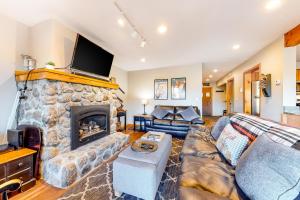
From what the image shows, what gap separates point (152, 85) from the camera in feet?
18.0

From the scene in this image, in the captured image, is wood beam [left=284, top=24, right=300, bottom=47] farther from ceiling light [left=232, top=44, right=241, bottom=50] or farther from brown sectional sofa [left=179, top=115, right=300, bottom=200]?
brown sectional sofa [left=179, top=115, right=300, bottom=200]

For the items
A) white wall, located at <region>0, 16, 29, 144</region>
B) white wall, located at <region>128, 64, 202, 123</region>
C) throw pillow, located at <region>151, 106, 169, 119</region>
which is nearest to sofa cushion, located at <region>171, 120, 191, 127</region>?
throw pillow, located at <region>151, 106, 169, 119</region>

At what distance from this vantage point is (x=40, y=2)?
72.0 inches

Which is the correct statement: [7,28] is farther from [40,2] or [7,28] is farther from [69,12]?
[69,12]

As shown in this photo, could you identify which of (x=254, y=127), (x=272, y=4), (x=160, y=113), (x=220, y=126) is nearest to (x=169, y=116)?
(x=160, y=113)

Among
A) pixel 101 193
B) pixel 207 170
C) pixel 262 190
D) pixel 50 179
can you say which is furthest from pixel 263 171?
pixel 50 179

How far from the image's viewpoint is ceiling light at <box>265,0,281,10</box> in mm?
1829

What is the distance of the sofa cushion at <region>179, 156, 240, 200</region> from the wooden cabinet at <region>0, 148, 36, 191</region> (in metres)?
1.97

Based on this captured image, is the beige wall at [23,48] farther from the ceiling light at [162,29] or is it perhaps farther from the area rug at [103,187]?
the ceiling light at [162,29]

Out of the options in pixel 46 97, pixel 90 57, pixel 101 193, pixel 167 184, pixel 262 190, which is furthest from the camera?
pixel 90 57

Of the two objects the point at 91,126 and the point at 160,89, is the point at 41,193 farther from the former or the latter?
the point at 160,89

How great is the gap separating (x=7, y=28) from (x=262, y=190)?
→ 11.9 ft

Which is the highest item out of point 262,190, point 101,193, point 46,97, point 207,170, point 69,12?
point 69,12

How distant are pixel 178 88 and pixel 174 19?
3.09 metres
